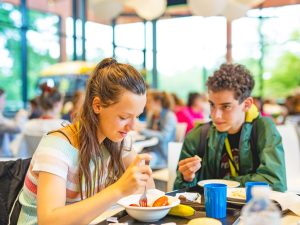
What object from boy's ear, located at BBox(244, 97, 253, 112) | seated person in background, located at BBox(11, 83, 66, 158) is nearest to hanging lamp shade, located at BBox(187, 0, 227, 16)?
seated person in background, located at BBox(11, 83, 66, 158)

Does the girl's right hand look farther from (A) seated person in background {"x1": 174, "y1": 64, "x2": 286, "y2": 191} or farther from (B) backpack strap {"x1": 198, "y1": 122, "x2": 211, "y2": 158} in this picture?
(B) backpack strap {"x1": 198, "y1": 122, "x2": 211, "y2": 158}

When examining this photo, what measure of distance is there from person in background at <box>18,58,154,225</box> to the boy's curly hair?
28.7 inches

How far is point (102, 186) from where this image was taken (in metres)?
1.59

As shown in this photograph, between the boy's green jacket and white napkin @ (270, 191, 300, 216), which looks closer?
white napkin @ (270, 191, 300, 216)

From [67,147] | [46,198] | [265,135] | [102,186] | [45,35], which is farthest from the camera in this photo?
Result: [45,35]

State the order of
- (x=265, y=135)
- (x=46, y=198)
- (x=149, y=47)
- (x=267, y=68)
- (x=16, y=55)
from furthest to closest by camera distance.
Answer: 1. (x=149, y=47)
2. (x=267, y=68)
3. (x=16, y=55)
4. (x=265, y=135)
5. (x=46, y=198)

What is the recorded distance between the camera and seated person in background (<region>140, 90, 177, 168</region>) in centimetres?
506

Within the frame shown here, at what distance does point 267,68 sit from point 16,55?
234 inches

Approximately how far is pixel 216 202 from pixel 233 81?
36.0 inches

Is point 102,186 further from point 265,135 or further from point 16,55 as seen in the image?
point 16,55

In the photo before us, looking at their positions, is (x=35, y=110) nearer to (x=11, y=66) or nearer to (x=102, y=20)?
(x=11, y=66)

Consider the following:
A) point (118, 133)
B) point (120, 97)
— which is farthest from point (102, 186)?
point (120, 97)

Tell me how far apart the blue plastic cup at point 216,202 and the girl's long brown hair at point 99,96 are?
1.45 feet

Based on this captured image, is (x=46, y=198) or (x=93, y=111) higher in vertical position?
(x=93, y=111)
